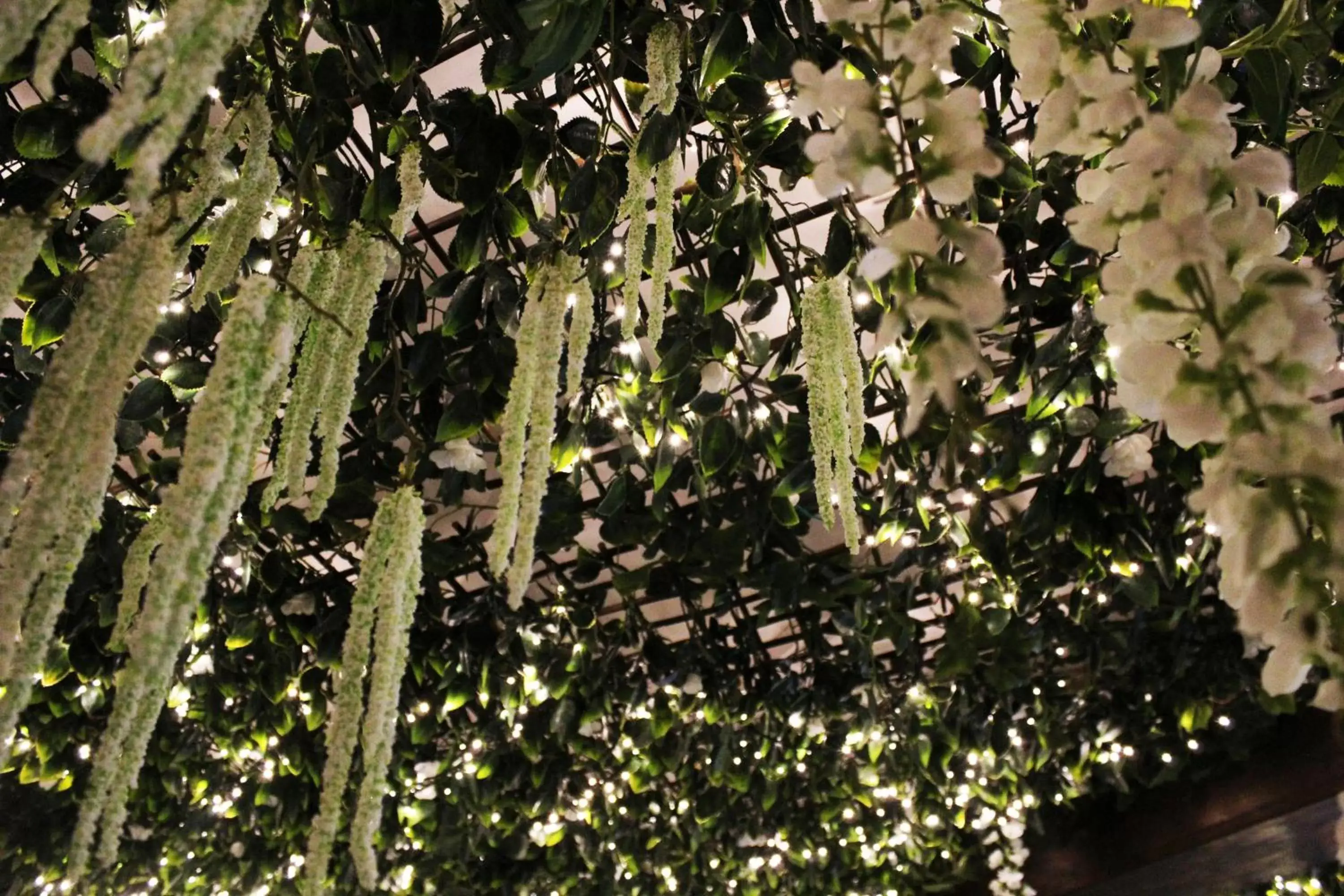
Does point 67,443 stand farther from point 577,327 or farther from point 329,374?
point 577,327

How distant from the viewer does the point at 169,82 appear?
462 millimetres

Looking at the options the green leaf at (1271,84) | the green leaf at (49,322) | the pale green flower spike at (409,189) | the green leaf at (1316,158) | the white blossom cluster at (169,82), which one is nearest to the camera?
the white blossom cluster at (169,82)

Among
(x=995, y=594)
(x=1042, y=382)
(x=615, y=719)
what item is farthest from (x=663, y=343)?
(x=615, y=719)

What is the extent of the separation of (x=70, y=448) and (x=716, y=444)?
1.43 metres

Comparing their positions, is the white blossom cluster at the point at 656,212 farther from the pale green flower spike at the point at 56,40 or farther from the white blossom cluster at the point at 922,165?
the pale green flower spike at the point at 56,40

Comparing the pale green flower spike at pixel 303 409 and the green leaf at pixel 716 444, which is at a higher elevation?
the green leaf at pixel 716 444

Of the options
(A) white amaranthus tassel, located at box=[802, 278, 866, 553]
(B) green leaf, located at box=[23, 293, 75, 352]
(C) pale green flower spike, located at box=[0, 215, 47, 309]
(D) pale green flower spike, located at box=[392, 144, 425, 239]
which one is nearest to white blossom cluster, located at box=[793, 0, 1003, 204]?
(A) white amaranthus tassel, located at box=[802, 278, 866, 553]

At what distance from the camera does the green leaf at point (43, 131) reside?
4.11 ft

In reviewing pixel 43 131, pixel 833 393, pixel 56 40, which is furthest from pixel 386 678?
pixel 43 131

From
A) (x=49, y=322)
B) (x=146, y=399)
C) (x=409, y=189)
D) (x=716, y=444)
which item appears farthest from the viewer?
(x=716, y=444)

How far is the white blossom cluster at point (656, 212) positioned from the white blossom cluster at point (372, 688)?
0.30 m

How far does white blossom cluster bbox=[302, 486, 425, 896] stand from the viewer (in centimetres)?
58

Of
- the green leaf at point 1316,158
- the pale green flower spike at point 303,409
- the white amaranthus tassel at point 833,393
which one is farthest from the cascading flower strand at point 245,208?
the green leaf at point 1316,158

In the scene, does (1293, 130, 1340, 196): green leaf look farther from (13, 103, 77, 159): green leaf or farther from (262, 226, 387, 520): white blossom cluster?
(13, 103, 77, 159): green leaf
